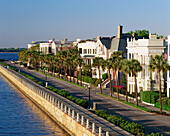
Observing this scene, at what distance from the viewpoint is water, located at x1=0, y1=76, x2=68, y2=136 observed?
162ft

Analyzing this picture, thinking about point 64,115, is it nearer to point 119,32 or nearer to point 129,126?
point 129,126

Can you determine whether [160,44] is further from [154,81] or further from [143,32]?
[143,32]

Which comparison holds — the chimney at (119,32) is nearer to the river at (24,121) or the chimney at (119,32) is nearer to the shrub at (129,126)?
the river at (24,121)

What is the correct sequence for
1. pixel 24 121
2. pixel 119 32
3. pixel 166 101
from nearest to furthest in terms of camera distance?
1. pixel 24 121
2. pixel 166 101
3. pixel 119 32

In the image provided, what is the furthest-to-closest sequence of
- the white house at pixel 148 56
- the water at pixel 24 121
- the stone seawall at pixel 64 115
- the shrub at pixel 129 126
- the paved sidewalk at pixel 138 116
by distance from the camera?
1. the white house at pixel 148 56
2. the water at pixel 24 121
3. the paved sidewalk at pixel 138 116
4. the stone seawall at pixel 64 115
5. the shrub at pixel 129 126

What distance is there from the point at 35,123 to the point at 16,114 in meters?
9.26

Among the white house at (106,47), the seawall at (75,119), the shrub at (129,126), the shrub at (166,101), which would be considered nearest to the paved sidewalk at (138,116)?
the shrub at (129,126)

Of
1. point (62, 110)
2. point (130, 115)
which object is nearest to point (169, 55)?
point (130, 115)

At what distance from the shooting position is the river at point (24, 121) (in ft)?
162

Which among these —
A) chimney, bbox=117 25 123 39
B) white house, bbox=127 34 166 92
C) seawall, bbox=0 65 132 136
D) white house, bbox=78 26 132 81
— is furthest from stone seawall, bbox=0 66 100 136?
chimney, bbox=117 25 123 39

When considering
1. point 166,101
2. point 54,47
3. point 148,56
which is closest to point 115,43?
point 148,56

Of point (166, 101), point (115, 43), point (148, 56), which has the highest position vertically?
point (115, 43)

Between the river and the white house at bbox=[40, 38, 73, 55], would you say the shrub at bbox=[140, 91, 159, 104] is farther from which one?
the white house at bbox=[40, 38, 73, 55]

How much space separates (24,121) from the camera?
5653cm
